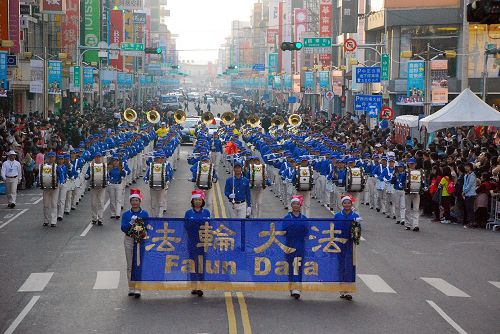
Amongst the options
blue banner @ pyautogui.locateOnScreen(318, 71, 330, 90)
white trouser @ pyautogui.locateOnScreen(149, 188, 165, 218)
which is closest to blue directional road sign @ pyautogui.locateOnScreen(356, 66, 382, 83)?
blue banner @ pyautogui.locateOnScreen(318, 71, 330, 90)

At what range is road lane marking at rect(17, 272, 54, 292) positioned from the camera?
56.1 feet

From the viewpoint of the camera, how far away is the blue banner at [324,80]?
7888cm

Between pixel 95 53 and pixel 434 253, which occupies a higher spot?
pixel 95 53

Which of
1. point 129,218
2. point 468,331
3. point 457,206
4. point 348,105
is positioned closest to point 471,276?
point 468,331

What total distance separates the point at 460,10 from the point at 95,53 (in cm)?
2979

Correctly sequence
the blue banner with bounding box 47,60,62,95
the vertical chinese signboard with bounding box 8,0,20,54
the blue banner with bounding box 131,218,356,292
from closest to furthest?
the blue banner with bounding box 131,218,356,292
the vertical chinese signboard with bounding box 8,0,20,54
the blue banner with bounding box 47,60,62,95

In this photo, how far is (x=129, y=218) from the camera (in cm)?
1598

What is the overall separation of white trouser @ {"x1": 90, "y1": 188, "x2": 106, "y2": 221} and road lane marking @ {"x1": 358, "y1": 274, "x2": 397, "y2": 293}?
920 cm

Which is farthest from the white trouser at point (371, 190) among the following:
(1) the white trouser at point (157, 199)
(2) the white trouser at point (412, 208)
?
(1) the white trouser at point (157, 199)

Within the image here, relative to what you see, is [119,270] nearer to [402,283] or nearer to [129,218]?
[129,218]

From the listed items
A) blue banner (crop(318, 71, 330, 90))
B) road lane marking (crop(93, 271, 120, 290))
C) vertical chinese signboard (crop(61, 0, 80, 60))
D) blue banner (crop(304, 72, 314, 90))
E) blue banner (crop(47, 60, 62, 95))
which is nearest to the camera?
road lane marking (crop(93, 271, 120, 290))

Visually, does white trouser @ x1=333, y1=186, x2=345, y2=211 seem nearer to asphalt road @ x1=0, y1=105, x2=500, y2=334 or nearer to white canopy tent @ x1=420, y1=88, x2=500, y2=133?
asphalt road @ x1=0, y1=105, x2=500, y2=334

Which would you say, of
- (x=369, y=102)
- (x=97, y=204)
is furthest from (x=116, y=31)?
(x=97, y=204)

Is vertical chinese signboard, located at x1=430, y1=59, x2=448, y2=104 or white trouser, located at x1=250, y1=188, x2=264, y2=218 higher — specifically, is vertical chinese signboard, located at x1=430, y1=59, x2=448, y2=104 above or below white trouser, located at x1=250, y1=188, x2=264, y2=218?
above
